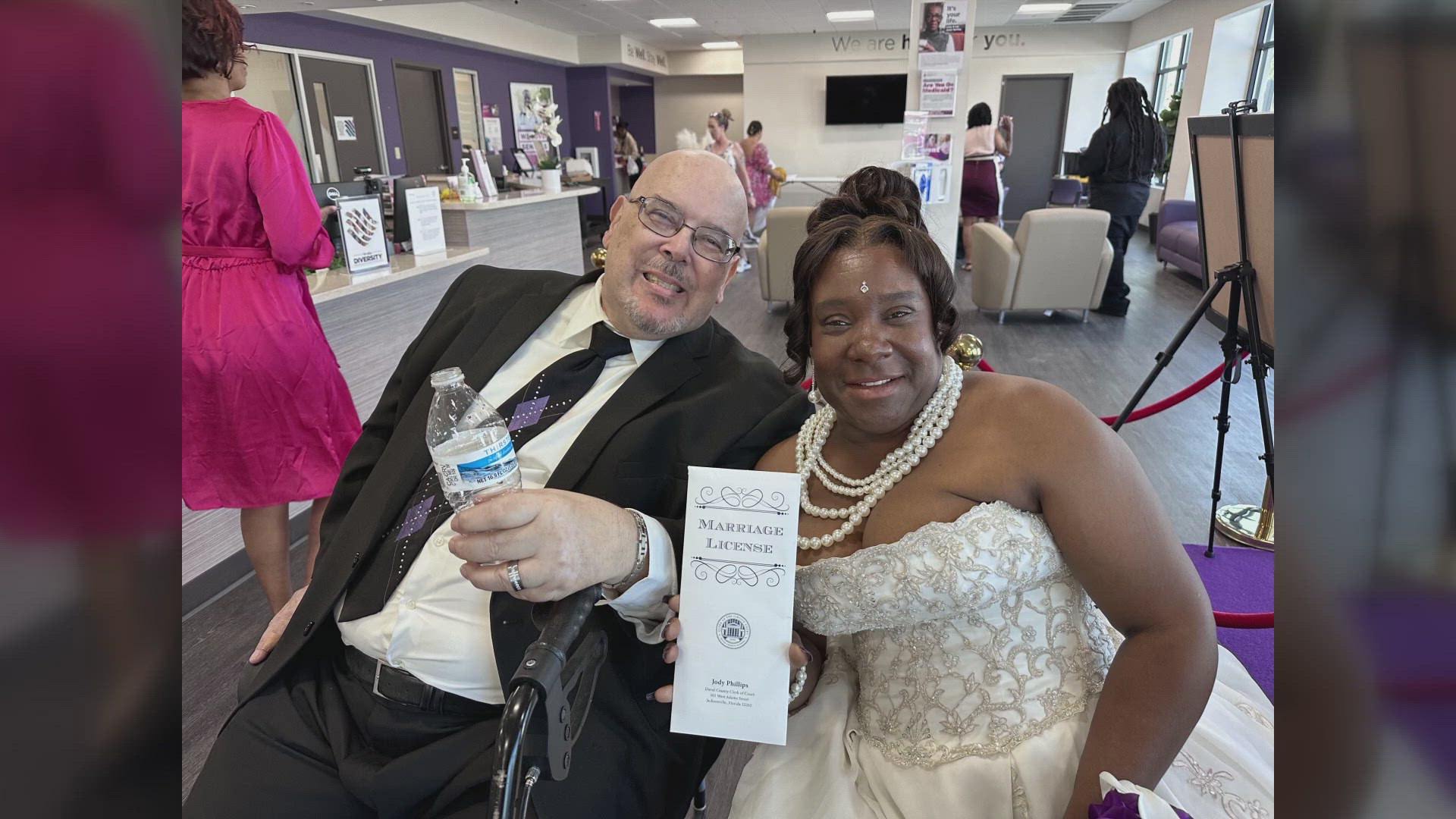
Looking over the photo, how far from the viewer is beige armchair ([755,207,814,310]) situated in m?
6.50

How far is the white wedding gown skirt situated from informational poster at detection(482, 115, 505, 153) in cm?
1175

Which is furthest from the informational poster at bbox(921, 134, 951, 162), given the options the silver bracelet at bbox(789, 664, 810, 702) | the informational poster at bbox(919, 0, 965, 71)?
the silver bracelet at bbox(789, 664, 810, 702)

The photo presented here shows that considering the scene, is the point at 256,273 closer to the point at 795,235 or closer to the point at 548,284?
the point at 548,284

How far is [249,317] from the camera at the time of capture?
7.37ft

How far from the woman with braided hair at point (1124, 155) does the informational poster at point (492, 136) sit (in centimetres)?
854

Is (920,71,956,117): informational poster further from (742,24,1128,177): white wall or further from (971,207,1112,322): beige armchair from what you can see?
(742,24,1128,177): white wall

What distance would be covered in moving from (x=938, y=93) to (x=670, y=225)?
190 inches

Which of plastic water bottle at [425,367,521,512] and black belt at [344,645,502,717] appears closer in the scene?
plastic water bottle at [425,367,521,512]

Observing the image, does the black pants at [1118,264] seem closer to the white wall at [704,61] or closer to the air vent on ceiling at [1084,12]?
the air vent on ceiling at [1084,12]

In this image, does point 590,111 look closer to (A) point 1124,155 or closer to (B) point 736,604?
(A) point 1124,155

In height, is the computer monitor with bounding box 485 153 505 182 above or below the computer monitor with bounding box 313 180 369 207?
below

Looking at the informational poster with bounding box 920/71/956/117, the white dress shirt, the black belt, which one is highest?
the informational poster with bounding box 920/71/956/117

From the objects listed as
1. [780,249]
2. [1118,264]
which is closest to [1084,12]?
[1118,264]
